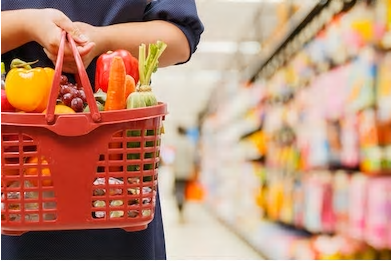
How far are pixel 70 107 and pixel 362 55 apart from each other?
2512 mm

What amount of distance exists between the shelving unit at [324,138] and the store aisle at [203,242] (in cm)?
24

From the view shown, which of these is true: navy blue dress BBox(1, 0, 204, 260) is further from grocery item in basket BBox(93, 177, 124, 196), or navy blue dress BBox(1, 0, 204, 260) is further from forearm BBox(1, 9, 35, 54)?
grocery item in basket BBox(93, 177, 124, 196)

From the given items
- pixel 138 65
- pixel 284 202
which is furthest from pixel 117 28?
pixel 284 202

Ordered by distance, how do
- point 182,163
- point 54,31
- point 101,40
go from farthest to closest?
point 182,163, point 101,40, point 54,31

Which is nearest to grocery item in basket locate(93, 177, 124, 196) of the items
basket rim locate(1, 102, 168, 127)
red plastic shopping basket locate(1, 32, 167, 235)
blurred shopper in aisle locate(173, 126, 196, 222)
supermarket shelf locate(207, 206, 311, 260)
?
red plastic shopping basket locate(1, 32, 167, 235)

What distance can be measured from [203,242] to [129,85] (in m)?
6.75

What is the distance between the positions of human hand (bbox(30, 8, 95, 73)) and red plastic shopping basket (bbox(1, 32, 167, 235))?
0.04 m

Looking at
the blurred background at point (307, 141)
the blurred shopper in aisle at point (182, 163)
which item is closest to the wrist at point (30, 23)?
the blurred background at point (307, 141)

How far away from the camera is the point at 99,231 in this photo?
1.40 metres

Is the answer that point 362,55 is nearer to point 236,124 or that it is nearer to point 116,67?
point 116,67

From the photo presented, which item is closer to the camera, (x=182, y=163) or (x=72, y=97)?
(x=72, y=97)

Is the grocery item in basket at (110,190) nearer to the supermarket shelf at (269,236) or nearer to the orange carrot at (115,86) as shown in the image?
the orange carrot at (115,86)

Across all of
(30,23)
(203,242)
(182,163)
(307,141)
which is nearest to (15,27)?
(30,23)

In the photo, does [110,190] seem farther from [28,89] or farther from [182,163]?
[182,163]
